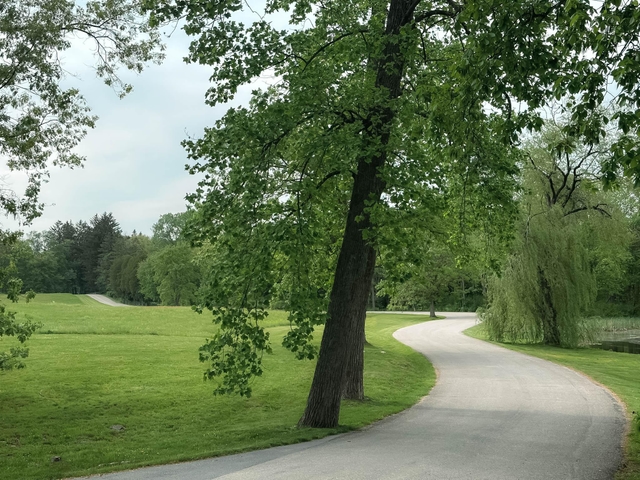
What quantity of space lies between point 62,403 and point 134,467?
7.20m

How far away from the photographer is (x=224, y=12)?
1049 cm

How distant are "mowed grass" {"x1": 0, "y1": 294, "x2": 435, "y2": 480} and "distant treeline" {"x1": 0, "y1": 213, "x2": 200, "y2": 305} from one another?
42987 millimetres

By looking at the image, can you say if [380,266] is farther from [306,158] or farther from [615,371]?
[615,371]

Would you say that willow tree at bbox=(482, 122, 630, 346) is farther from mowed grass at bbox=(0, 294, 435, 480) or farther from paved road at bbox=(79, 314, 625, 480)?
paved road at bbox=(79, 314, 625, 480)

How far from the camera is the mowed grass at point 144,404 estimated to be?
10.5 meters

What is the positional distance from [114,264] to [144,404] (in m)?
91.3

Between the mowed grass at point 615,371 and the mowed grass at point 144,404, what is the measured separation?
16.6 ft

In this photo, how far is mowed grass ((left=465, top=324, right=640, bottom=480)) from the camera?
9242 mm

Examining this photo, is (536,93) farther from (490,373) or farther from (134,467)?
(490,373)

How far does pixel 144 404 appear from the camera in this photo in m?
15.2

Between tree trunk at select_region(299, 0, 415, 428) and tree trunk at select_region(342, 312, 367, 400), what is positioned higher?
tree trunk at select_region(299, 0, 415, 428)

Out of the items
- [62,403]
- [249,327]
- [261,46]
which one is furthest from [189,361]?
[261,46]

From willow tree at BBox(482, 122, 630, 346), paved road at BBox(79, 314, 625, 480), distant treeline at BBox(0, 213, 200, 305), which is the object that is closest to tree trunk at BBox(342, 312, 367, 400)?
paved road at BBox(79, 314, 625, 480)

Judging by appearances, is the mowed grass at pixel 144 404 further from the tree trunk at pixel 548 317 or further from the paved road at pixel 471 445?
the tree trunk at pixel 548 317
